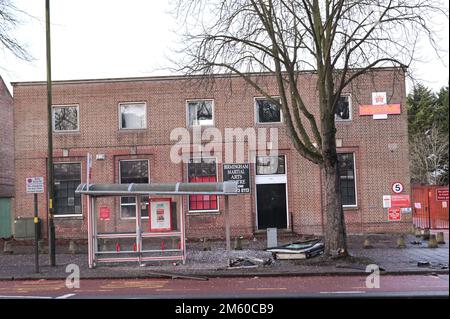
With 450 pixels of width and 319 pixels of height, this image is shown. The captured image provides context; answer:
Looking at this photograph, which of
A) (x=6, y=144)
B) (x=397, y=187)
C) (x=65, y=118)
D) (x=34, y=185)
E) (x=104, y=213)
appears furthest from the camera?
(x=6, y=144)

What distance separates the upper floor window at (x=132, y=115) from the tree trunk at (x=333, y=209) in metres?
13.6

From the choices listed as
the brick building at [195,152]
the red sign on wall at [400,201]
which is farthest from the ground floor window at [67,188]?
the red sign on wall at [400,201]

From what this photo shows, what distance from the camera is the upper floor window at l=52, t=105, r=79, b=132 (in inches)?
1103

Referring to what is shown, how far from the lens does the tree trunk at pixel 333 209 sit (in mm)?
16406

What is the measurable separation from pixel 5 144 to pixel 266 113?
63.0 ft

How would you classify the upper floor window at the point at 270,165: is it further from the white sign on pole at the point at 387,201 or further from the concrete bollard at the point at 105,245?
the concrete bollard at the point at 105,245

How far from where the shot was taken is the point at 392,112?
27.1m

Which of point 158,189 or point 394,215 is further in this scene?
point 394,215

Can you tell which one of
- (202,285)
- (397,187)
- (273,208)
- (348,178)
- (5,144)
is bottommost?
(202,285)

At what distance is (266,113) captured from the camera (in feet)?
90.8

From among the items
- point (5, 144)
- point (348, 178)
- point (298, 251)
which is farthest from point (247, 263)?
point (5, 144)

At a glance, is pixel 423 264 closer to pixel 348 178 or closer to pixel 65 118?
pixel 348 178

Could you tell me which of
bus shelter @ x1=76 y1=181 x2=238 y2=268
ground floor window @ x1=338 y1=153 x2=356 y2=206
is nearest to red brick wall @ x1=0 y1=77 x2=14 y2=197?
bus shelter @ x1=76 y1=181 x2=238 y2=268
